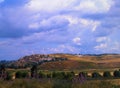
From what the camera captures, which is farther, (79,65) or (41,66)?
(79,65)

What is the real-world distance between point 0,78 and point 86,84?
5.61 meters

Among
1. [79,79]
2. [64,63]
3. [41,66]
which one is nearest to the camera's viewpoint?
[79,79]

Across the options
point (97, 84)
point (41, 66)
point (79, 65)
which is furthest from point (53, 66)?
point (97, 84)

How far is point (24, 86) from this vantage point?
24281 millimetres

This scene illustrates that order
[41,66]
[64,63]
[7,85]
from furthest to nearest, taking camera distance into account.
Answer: [64,63]
[41,66]
[7,85]

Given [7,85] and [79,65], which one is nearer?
[7,85]

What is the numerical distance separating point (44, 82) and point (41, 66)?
101872mm

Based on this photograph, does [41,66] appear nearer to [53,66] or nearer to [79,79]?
[53,66]

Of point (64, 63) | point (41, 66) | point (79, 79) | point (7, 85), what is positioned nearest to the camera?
point (7, 85)

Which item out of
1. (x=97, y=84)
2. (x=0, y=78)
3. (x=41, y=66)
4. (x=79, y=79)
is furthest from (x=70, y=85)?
(x=41, y=66)

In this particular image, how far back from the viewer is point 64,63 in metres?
138

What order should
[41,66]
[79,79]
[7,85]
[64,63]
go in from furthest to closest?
1. [64,63]
2. [41,66]
3. [79,79]
4. [7,85]

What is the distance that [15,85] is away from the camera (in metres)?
24.2

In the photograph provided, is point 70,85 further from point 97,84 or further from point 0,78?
point 0,78
